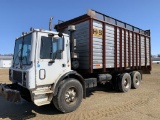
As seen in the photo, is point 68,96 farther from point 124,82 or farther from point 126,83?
point 126,83

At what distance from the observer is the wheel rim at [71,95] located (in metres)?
6.47

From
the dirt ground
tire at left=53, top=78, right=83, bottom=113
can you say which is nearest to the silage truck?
tire at left=53, top=78, right=83, bottom=113

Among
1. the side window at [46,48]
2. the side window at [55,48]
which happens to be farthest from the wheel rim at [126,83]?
the side window at [46,48]

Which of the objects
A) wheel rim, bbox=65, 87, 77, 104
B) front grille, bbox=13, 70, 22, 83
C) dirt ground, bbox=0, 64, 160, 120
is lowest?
dirt ground, bbox=0, 64, 160, 120

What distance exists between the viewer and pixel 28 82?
18.3ft

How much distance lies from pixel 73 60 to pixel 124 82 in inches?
155

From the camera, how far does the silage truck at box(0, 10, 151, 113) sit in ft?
19.2

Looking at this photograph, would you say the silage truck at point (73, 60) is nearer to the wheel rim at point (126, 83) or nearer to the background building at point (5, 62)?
the wheel rim at point (126, 83)

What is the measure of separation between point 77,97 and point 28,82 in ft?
6.57

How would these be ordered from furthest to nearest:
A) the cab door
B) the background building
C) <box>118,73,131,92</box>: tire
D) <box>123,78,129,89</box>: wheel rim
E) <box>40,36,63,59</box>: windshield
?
the background building < <box>123,78,129,89</box>: wheel rim < <box>118,73,131,92</box>: tire < <box>40,36,63,59</box>: windshield < the cab door

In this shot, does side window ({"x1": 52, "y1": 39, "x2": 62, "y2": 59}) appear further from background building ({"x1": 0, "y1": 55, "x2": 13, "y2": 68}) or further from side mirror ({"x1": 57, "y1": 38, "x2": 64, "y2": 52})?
background building ({"x1": 0, "y1": 55, "x2": 13, "y2": 68})

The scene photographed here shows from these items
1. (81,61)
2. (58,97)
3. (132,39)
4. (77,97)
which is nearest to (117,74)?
(132,39)

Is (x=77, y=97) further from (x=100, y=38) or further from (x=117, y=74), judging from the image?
(x=117, y=74)

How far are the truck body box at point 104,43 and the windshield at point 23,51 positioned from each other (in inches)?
93.6
